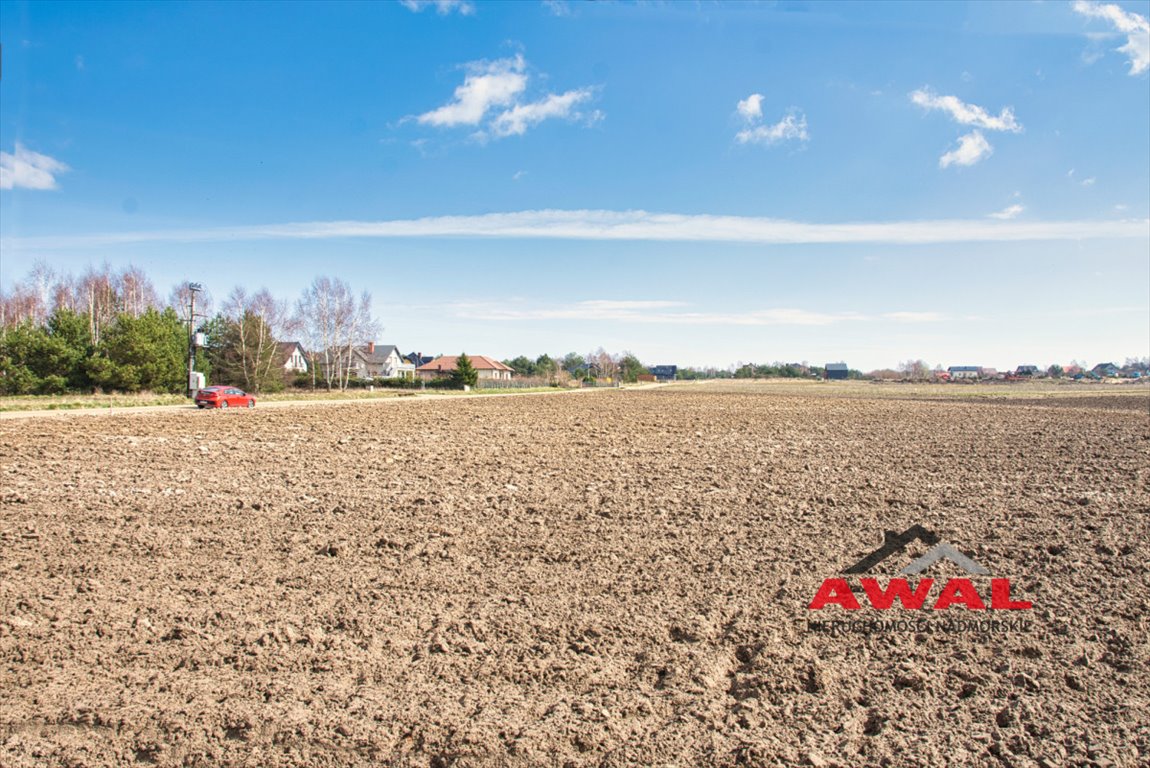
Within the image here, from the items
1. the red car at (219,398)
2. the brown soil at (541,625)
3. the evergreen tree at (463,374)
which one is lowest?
the brown soil at (541,625)

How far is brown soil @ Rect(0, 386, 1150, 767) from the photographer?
3.40 m

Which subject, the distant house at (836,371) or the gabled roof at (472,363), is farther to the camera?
the distant house at (836,371)

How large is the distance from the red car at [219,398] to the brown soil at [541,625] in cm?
1961

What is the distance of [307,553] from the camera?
662cm

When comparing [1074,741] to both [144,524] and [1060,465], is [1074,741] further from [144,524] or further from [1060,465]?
[1060,465]

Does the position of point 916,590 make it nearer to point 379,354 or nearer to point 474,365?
point 379,354

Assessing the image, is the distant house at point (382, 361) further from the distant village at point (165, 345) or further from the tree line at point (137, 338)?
the tree line at point (137, 338)

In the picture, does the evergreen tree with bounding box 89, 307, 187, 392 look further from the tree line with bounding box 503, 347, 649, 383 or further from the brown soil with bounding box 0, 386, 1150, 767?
the tree line with bounding box 503, 347, 649, 383

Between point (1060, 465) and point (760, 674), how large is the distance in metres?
12.5

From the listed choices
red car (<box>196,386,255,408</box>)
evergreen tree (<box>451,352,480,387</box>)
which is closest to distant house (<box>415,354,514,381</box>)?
evergreen tree (<box>451,352,480,387</box>)

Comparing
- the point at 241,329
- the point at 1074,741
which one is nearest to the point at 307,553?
the point at 1074,741

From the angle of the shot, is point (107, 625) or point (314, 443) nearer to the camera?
point (107, 625)

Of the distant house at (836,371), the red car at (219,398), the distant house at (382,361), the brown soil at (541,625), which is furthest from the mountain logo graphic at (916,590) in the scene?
the distant house at (836,371)

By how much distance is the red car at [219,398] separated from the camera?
28830mm
